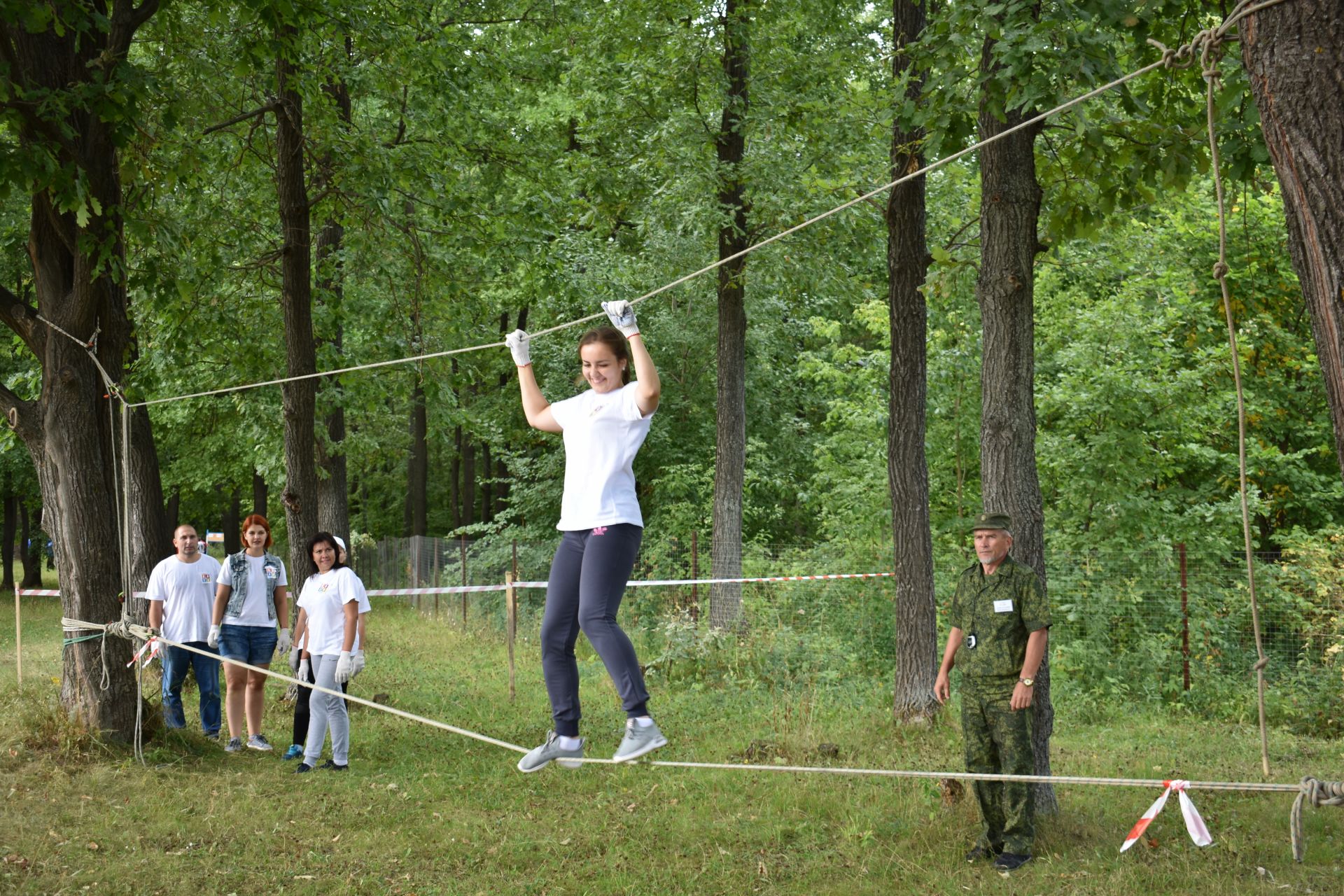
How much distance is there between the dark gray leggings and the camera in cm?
417

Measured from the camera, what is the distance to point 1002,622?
6.08 meters

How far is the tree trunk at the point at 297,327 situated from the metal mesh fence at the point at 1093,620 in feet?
12.6

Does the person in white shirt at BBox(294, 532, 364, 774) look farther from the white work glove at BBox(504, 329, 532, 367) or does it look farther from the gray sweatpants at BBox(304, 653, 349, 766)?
the white work glove at BBox(504, 329, 532, 367)

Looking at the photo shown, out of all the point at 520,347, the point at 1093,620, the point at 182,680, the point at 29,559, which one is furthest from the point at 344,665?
the point at 29,559

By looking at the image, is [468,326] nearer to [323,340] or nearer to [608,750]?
[323,340]

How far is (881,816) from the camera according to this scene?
703cm

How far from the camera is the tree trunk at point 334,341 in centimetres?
1282

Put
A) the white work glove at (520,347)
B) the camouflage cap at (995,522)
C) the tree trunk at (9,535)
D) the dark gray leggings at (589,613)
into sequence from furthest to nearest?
the tree trunk at (9,535), the camouflage cap at (995,522), the white work glove at (520,347), the dark gray leggings at (589,613)

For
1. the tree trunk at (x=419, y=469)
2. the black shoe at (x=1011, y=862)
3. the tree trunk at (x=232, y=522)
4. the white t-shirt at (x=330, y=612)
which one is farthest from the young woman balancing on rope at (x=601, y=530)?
the tree trunk at (x=232, y=522)

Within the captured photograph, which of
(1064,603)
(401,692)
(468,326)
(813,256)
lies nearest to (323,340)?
(468,326)

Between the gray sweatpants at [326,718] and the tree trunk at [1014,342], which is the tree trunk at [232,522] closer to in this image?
the gray sweatpants at [326,718]

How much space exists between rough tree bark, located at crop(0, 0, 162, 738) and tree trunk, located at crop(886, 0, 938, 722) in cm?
547

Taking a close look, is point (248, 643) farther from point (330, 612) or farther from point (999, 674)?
point (999, 674)

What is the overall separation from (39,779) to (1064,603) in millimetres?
8928
